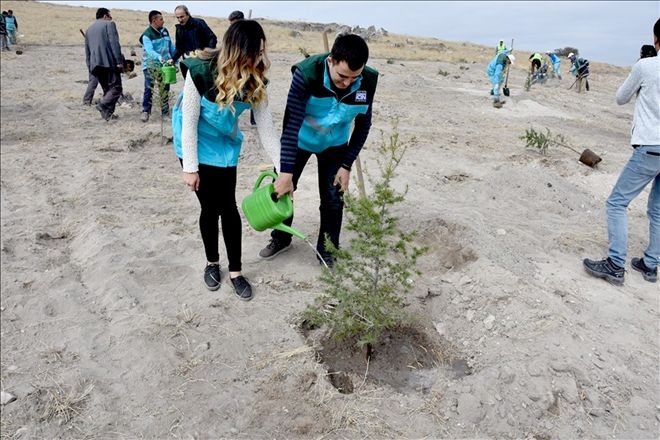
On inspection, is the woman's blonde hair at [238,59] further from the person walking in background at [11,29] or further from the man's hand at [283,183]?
the person walking in background at [11,29]

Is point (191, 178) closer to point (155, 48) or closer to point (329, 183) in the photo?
point (329, 183)

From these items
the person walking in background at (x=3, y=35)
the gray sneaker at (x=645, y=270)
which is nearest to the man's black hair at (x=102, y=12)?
the gray sneaker at (x=645, y=270)

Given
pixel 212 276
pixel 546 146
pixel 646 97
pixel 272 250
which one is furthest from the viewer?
pixel 546 146

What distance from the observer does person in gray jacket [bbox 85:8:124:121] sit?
→ 279 inches

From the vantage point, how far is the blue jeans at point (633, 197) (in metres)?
3.26

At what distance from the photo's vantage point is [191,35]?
6.80 meters

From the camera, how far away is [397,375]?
8.71 ft

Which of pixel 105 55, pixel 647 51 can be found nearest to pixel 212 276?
pixel 647 51

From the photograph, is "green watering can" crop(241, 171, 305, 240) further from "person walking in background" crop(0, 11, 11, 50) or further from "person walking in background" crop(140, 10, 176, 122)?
"person walking in background" crop(0, 11, 11, 50)

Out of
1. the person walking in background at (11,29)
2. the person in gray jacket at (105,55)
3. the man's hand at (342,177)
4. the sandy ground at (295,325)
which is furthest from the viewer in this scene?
the person walking in background at (11,29)

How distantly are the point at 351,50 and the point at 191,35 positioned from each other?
16.6 feet

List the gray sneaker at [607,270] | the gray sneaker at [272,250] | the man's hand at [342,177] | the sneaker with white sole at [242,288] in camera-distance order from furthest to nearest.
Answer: the gray sneaker at [272,250]
the gray sneaker at [607,270]
the sneaker with white sole at [242,288]
the man's hand at [342,177]

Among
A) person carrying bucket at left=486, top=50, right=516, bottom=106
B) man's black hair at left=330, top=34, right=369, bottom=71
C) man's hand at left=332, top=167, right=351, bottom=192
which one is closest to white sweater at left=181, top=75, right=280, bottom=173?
man's hand at left=332, top=167, right=351, bottom=192

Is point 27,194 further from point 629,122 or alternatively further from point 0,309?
point 629,122
